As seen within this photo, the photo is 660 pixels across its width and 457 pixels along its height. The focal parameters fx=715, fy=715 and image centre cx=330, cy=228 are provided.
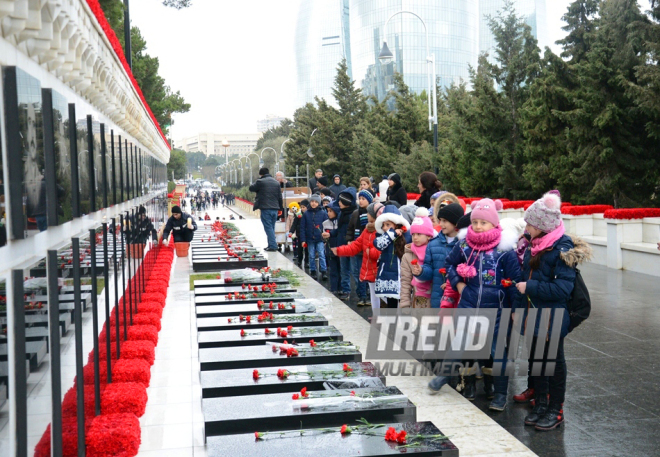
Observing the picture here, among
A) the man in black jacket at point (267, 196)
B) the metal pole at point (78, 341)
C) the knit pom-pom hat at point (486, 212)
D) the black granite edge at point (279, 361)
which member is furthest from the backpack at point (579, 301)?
the man in black jacket at point (267, 196)

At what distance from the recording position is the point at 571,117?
2061 cm

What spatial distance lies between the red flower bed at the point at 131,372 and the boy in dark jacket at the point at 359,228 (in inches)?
162

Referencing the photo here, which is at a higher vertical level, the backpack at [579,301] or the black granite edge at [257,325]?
the backpack at [579,301]

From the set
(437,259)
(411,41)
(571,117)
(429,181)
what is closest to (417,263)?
(437,259)

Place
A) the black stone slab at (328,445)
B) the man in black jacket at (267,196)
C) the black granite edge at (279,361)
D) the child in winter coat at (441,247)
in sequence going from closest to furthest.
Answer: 1. the black stone slab at (328,445)
2. the child in winter coat at (441,247)
3. the black granite edge at (279,361)
4. the man in black jacket at (267,196)

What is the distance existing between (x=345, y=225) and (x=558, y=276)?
A: 270 inches

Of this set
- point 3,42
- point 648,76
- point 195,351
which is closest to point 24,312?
point 3,42

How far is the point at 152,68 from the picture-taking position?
140 feet

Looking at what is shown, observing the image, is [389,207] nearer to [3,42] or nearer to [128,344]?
[128,344]

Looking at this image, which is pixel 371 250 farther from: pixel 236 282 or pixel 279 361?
pixel 236 282

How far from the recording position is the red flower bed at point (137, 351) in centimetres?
788

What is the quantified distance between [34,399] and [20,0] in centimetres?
191

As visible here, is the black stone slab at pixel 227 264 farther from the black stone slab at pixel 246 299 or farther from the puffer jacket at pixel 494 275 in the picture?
the puffer jacket at pixel 494 275

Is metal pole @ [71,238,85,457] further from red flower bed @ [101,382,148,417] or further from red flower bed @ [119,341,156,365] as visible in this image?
red flower bed @ [119,341,156,365]
